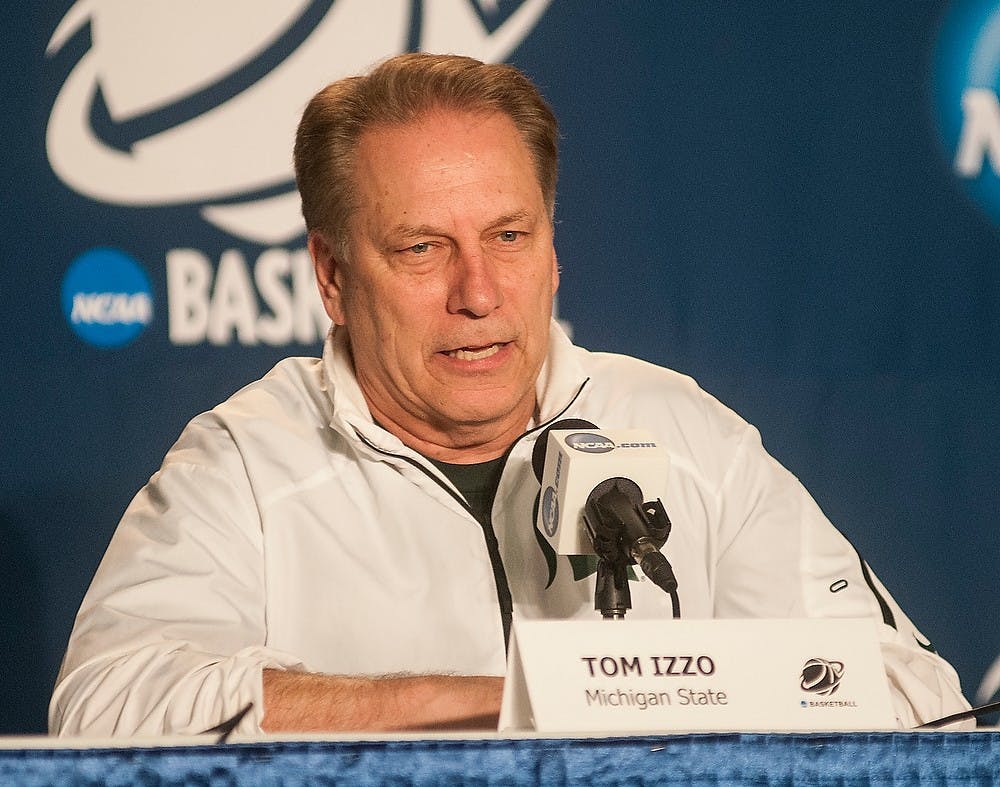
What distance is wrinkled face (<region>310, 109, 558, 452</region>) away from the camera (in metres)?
1.71

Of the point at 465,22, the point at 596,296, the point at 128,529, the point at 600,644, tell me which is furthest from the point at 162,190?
the point at 600,644

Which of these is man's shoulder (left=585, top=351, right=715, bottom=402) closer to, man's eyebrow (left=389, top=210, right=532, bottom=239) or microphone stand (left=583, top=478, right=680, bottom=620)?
man's eyebrow (left=389, top=210, right=532, bottom=239)

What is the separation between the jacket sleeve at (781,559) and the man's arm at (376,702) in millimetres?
641

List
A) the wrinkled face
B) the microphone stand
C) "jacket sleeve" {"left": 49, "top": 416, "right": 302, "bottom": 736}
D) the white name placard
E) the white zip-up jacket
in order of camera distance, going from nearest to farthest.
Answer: the white name placard, the microphone stand, "jacket sleeve" {"left": 49, "top": 416, "right": 302, "bottom": 736}, the white zip-up jacket, the wrinkled face

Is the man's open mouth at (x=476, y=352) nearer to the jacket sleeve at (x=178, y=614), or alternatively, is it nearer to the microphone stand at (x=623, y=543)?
the jacket sleeve at (x=178, y=614)

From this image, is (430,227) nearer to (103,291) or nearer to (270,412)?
(270,412)

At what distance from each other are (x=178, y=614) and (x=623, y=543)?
631mm

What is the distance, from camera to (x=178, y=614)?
154cm

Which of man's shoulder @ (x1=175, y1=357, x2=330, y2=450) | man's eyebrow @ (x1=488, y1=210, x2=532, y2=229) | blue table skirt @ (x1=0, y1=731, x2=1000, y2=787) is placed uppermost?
man's eyebrow @ (x1=488, y1=210, x2=532, y2=229)

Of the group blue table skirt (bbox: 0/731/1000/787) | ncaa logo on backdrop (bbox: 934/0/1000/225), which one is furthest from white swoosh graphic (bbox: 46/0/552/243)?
blue table skirt (bbox: 0/731/1000/787)

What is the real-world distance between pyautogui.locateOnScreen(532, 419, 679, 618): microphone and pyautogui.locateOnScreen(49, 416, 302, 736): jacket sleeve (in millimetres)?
353

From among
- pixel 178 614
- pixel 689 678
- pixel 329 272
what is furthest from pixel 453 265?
pixel 689 678

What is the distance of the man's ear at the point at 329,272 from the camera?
1.87 metres

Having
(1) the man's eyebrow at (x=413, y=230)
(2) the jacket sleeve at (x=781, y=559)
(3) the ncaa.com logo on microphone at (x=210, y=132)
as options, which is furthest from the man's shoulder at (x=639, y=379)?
(3) the ncaa.com logo on microphone at (x=210, y=132)
